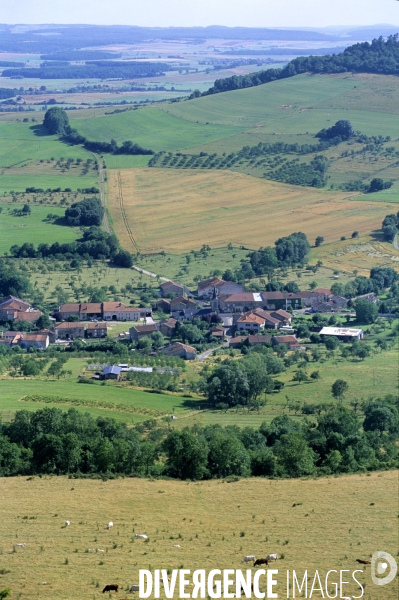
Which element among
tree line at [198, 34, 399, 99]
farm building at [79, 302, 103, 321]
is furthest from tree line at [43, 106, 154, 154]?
farm building at [79, 302, 103, 321]

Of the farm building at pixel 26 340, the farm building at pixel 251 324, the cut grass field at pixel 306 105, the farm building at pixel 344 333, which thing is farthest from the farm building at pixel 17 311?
the cut grass field at pixel 306 105

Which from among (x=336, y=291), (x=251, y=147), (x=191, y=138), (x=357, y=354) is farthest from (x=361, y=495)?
(x=191, y=138)

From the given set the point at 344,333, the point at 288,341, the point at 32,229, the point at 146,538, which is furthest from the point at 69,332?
the point at 146,538

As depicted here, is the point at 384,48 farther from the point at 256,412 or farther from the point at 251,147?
the point at 256,412

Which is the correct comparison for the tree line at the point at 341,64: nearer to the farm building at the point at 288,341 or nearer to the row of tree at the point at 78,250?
the row of tree at the point at 78,250

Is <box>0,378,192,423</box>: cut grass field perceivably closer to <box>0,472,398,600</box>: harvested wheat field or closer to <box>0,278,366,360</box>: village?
<box>0,278,366,360</box>: village
